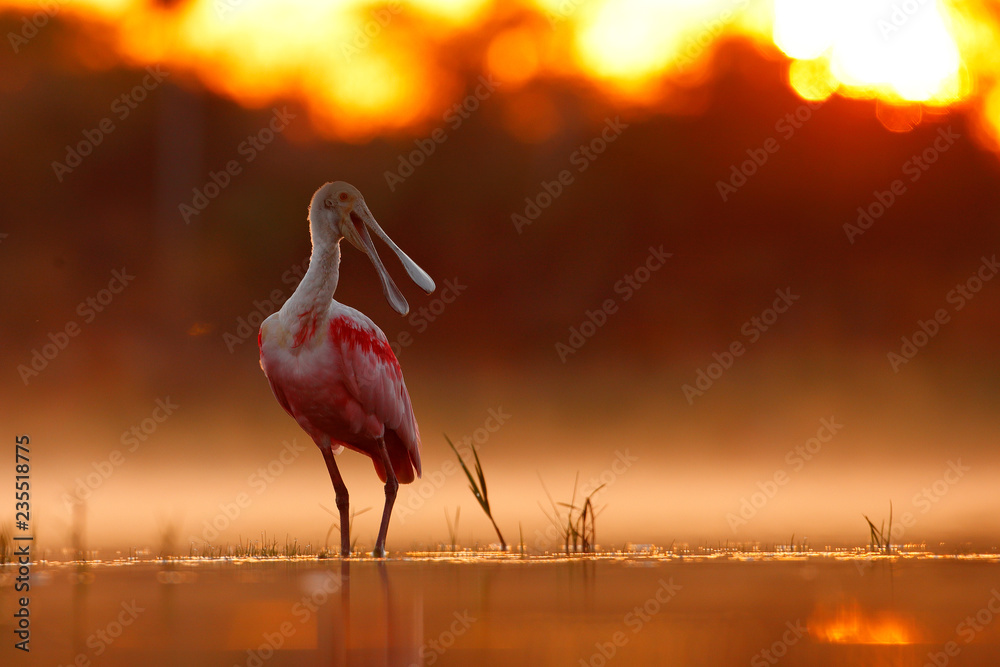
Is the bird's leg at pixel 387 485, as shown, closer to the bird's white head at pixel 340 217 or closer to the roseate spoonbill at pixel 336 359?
the roseate spoonbill at pixel 336 359

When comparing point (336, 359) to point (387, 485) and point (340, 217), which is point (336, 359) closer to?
point (340, 217)

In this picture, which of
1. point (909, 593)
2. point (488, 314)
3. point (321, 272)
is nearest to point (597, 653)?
point (909, 593)

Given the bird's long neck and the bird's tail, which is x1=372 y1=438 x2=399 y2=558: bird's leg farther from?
the bird's long neck

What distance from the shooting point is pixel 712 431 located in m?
16.0

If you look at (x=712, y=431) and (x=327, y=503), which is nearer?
(x=327, y=503)

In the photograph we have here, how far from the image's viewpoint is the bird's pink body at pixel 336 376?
8.61 m

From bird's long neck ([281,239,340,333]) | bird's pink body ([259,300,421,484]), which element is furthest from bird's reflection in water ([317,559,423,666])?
bird's long neck ([281,239,340,333])

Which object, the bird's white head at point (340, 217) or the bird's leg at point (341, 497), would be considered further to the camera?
the bird's leg at point (341, 497)

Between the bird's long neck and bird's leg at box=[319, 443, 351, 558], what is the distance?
120cm

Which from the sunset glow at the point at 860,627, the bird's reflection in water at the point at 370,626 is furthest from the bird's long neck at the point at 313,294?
the sunset glow at the point at 860,627

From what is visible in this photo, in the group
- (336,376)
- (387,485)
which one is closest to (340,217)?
(336,376)

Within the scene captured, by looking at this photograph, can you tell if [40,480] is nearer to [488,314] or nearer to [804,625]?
[804,625]

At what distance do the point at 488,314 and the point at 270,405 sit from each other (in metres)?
5.32

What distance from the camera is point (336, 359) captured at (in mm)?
8680
